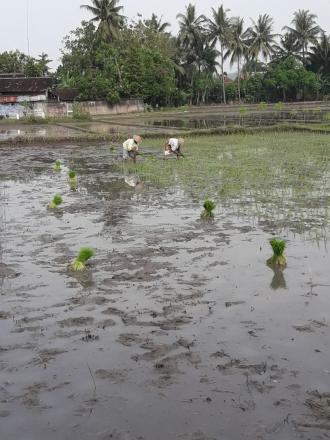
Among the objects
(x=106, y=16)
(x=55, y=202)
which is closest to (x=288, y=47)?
(x=106, y=16)

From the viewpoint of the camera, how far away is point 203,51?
150 feet

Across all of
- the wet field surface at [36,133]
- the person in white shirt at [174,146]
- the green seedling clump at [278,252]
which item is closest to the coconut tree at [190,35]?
the wet field surface at [36,133]

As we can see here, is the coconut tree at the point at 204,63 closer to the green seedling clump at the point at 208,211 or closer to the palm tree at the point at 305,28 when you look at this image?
the palm tree at the point at 305,28

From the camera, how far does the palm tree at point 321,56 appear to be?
45.9 m

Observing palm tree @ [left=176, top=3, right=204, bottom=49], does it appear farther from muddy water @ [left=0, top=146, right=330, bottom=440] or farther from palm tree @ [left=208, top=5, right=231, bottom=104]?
muddy water @ [left=0, top=146, right=330, bottom=440]

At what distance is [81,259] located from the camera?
545 centimetres

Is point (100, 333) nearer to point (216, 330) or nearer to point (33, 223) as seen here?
point (216, 330)

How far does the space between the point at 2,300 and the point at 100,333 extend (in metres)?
1.25

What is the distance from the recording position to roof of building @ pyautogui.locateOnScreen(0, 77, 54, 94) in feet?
129

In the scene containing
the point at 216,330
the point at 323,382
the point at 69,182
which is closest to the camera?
the point at 323,382

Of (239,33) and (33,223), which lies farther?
(239,33)

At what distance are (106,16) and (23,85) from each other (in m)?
8.38

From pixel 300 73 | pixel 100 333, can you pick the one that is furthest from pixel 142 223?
pixel 300 73

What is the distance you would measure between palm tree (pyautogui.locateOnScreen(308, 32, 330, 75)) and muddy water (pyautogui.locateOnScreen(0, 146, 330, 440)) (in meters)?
43.8
